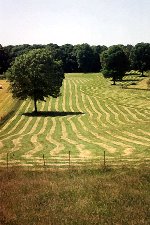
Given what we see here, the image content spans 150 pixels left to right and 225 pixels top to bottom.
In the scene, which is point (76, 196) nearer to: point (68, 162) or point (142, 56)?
point (68, 162)

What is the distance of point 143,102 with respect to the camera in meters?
88.6

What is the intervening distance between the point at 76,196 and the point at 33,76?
1939 inches

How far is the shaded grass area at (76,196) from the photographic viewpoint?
78.4 feet

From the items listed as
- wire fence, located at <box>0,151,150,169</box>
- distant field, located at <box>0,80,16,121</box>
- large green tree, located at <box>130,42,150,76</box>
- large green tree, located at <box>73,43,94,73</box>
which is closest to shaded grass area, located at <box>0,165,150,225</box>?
wire fence, located at <box>0,151,150,169</box>

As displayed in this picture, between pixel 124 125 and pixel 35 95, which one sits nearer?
pixel 124 125

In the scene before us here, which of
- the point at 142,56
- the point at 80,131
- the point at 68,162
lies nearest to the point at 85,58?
the point at 142,56

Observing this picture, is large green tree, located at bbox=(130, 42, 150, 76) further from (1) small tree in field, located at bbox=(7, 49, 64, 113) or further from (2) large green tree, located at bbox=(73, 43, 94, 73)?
(1) small tree in field, located at bbox=(7, 49, 64, 113)

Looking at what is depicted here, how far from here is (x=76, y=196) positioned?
2766cm

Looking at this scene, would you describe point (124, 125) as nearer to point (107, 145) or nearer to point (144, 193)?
point (107, 145)

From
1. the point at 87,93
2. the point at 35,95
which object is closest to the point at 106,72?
the point at 87,93

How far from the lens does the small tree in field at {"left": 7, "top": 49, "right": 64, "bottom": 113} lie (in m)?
74.7

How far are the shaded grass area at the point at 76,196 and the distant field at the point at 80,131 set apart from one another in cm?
509

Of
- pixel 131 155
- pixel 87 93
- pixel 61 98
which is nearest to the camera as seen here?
pixel 131 155

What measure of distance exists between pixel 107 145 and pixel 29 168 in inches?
529
